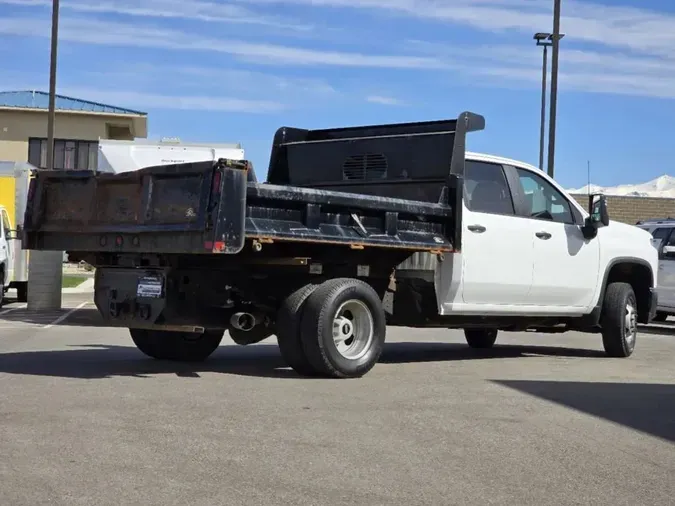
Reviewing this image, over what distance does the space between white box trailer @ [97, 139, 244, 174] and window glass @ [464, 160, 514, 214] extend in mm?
7704

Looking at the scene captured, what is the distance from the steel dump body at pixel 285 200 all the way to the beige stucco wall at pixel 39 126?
33373mm

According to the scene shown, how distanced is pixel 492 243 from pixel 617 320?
95.6 inches

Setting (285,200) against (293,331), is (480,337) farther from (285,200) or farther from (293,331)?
(285,200)

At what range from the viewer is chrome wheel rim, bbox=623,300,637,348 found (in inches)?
496

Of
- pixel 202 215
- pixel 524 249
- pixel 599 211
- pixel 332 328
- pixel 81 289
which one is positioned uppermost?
pixel 599 211

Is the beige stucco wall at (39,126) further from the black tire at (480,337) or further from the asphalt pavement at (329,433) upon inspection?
the asphalt pavement at (329,433)

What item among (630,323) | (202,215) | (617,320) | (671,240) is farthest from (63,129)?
(202,215)

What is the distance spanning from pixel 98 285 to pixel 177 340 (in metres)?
1.14

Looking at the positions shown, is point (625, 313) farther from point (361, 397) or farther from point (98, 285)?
point (98, 285)

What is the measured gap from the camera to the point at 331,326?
9.21 m

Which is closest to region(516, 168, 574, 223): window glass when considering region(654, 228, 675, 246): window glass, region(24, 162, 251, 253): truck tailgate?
region(24, 162, 251, 253): truck tailgate

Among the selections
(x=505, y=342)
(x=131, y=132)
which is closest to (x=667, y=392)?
(x=505, y=342)

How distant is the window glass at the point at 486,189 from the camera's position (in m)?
10.8

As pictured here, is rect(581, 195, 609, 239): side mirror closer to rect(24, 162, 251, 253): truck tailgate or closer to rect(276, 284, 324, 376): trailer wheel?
rect(276, 284, 324, 376): trailer wheel
